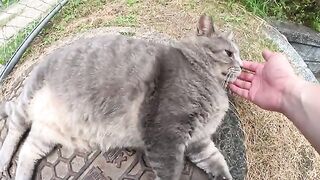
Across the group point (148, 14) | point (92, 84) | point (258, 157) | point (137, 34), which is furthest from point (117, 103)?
point (148, 14)

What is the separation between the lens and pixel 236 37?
103 inches

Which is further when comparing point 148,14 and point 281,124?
point 148,14

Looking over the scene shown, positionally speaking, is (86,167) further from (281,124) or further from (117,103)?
(281,124)

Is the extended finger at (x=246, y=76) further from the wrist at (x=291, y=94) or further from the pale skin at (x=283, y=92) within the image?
the wrist at (x=291, y=94)

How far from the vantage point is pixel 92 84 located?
1.77m

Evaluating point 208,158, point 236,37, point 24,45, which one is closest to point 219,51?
point 208,158

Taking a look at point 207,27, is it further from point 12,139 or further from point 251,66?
point 12,139

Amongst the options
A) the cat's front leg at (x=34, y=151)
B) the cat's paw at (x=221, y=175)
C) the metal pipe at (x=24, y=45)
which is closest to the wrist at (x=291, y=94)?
the cat's paw at (x=221, y=175)

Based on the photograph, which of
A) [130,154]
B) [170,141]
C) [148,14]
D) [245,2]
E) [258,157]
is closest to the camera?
[170,141]

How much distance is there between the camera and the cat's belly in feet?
5.74

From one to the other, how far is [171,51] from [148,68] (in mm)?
124

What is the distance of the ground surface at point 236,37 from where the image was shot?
231cm

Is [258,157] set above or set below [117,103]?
below

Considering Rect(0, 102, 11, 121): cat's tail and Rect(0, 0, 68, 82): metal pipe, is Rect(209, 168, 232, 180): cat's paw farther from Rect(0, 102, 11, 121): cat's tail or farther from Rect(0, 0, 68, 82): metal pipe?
Rect(0, 0, 68, 82): metal pipe
